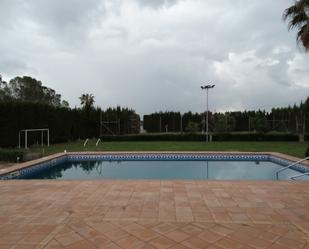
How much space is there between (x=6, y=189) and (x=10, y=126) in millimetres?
10324

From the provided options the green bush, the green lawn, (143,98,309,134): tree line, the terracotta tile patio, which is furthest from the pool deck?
(143,98,309,134): tree line

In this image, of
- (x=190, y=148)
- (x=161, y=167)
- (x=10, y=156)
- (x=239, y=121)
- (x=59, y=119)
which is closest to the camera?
(x=10, y=156)

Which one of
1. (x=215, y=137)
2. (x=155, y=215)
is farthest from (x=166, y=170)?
(x=215, y=137)

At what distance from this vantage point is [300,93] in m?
21.1

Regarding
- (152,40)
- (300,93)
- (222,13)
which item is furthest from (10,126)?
(300,93)

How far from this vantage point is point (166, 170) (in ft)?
35.4

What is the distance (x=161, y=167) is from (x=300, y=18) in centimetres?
714

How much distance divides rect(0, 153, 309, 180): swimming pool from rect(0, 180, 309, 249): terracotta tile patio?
3.51 metres

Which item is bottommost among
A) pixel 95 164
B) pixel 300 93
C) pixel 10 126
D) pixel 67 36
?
pixel 95 164

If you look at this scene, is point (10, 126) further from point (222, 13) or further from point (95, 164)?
point (222, 13)

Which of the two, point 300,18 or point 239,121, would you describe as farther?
point 239,121

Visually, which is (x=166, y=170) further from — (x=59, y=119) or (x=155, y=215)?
(x=59, y=119)

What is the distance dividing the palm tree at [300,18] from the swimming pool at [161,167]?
4.05 m

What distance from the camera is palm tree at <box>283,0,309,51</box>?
872cm
